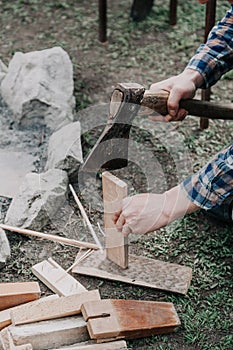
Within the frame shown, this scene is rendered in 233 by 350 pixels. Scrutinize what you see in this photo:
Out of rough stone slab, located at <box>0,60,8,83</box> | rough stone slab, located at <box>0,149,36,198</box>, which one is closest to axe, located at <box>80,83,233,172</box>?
rough stone slab, located at <box>0,149,36,198</box>

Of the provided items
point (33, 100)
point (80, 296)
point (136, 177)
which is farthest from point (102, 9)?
point (80, 296)

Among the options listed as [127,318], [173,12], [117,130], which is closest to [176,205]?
[117,130]

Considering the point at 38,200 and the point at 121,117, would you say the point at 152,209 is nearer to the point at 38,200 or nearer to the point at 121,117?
the point at 121,117

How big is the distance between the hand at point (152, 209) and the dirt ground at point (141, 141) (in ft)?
1.44

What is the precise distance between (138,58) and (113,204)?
2169 mm

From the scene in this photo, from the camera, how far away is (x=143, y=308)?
107 inches

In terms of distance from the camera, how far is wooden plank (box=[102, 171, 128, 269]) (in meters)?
2.80

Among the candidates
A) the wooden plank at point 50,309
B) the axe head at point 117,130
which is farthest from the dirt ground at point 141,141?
the axe head at point 117,130

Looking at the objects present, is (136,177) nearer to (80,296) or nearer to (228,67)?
(228,67)

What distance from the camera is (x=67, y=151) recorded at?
341cm

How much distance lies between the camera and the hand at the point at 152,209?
2.58 metres

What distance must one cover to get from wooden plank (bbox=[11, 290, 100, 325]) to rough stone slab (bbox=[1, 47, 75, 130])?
1403 mm

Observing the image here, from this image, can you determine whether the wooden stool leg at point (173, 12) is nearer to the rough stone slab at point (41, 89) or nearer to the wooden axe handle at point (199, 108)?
the rough stone slab at point (41, 89)

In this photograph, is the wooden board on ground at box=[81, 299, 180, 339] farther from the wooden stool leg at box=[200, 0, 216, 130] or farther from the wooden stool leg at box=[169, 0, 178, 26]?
the wooden stool leg at box=[169, 0, 178, 26]
